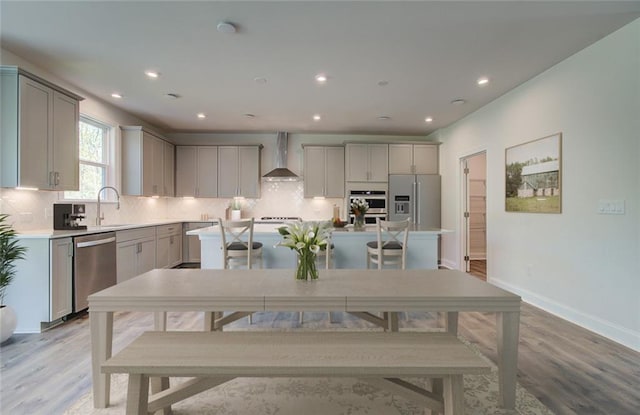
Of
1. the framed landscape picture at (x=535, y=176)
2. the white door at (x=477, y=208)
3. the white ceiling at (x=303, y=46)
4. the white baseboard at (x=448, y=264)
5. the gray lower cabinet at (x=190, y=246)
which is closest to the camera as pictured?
the white ceiling at (x=303, y=46)

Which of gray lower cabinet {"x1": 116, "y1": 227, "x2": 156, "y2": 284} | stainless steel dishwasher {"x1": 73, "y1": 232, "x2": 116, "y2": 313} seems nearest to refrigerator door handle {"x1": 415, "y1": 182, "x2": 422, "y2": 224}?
gray lower cabinet {"x1": 116, "y1": 227, "x2": 156, "y2": 284}

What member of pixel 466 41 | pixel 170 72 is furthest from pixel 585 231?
pixel 170 72

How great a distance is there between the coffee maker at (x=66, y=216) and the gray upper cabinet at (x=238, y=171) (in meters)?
2.83

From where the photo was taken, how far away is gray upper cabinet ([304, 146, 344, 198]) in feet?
20.4

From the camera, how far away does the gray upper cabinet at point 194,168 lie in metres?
6.18

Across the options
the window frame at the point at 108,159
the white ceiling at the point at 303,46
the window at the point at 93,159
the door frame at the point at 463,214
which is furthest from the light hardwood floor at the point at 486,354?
the white ceiling at the point at 303,46

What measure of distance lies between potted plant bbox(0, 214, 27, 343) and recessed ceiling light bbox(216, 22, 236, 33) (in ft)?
8.36

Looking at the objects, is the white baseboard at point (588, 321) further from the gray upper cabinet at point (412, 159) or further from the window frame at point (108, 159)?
the window frame at point (108, 159)

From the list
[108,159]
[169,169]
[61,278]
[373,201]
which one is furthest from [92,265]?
[373,201]

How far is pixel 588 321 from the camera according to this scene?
2.93 meters

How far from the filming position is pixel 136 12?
7.87 ft

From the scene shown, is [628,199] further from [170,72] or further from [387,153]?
[170,72]

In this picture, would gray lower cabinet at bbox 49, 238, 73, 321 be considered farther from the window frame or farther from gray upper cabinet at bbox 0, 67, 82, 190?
the window frame

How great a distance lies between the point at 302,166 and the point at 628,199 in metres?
5.03
